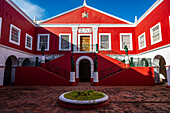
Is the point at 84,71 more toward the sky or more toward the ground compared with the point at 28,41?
more toward the ground

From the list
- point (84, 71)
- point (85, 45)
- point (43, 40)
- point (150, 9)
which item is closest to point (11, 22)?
point (43, 40)

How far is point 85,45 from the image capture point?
12.6m

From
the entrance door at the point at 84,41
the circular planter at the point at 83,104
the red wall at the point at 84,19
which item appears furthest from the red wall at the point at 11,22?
the circular planter at the point at 83,104

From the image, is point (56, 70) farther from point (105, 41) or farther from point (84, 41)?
point (105, 41)

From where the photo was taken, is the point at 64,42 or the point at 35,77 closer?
the point at 35,77

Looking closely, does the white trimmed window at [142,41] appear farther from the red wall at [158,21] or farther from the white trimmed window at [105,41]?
the white trimmed window at [105,41]

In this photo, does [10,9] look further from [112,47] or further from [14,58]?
[112,47]

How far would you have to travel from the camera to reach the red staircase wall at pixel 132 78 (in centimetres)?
909

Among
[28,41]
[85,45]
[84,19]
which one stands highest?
[84,19]

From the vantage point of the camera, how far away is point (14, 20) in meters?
9.99

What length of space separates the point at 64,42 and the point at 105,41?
515cm

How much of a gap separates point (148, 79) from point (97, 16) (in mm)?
9402

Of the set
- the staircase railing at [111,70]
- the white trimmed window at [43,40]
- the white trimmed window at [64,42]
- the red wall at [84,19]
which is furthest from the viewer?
the red wall at [84,19]

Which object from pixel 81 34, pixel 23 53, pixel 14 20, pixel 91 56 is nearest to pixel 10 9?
pixel 14 20
